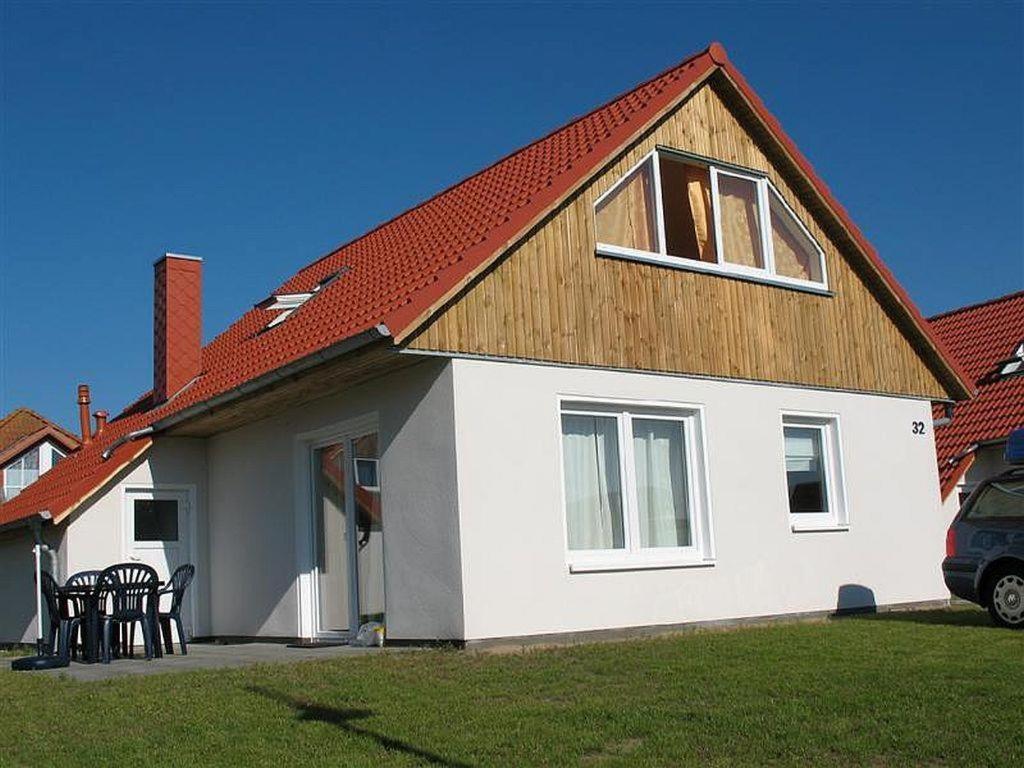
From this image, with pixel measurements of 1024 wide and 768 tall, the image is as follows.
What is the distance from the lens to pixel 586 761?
6160 millimetres

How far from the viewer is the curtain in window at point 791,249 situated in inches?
592

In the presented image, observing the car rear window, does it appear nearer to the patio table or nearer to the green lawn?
the green lawn

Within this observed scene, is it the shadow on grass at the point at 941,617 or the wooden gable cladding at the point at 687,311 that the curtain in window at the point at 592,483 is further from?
the shadow on grass at the point at 941,617

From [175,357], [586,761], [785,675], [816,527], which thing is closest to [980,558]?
[816,527]

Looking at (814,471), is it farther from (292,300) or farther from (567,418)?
(292,300)

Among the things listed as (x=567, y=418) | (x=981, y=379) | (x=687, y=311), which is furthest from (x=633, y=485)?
(x=981, y=379)

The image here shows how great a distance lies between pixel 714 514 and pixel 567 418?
2.18m

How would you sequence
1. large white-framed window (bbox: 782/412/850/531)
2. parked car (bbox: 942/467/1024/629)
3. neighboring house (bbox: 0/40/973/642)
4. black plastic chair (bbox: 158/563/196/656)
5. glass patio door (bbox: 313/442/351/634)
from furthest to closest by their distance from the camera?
large white-framed window (bbox: 782/412/850/531), glass patio door (bbox: 313/442/351/634), black plastic chair (bbox: 158/563/196/656), parked car (bbox: 942/467/1024/629), neighboring house (bbox: 0/40/973/642)

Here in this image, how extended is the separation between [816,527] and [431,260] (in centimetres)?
559

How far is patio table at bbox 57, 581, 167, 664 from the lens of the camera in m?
12.0

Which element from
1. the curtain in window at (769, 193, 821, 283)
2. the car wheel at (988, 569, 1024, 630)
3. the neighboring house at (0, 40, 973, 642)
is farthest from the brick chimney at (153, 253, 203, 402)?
the car wheel at (988, 569, 1024, 630)

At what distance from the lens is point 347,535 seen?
43.0 feet

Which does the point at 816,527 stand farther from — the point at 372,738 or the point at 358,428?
the point at 372,738

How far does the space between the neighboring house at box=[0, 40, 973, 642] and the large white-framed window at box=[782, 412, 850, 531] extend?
4 cm
